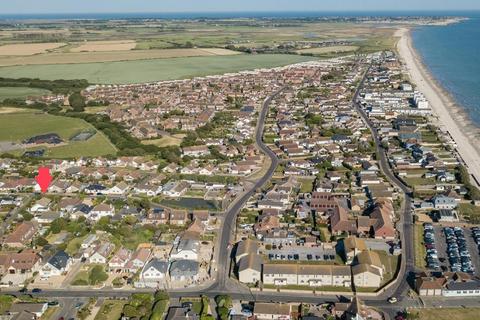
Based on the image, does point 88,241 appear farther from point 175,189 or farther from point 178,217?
point 175,189

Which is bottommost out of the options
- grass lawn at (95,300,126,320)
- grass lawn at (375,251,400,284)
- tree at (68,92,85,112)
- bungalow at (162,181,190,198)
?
tree at (68,92,85,112)

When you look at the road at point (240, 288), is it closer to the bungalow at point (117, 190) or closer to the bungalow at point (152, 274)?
the bungalow at point (152, 274)

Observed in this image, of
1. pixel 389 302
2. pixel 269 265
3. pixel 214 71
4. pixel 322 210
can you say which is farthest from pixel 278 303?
pixel 214 71

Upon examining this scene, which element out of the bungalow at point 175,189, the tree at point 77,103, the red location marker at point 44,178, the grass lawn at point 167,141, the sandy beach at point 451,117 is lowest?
the tree at point 77,103

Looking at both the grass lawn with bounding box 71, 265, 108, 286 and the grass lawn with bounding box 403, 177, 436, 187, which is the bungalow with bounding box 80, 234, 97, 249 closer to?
the grass lawn with bounding box 71, 265, 108, 286

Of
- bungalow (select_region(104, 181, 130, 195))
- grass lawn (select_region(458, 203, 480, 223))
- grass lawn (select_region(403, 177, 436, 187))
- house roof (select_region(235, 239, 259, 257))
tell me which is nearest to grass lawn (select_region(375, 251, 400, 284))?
house roof (select_region(235, 239, 259, 257))

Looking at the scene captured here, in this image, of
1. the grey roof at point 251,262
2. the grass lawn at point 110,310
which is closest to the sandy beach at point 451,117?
the grey roof at point 251,262
